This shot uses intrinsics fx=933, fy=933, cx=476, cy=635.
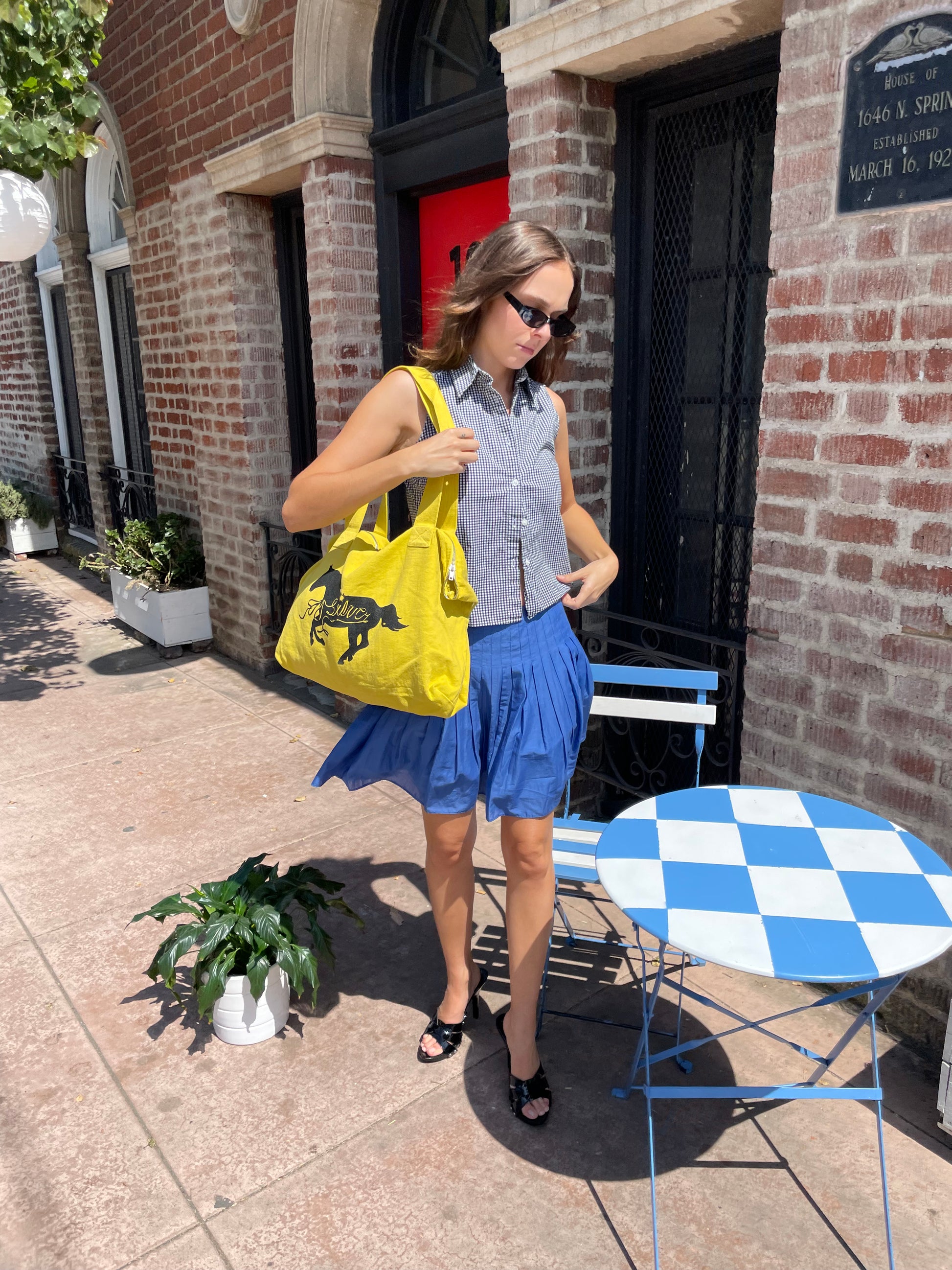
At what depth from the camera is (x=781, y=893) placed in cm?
192

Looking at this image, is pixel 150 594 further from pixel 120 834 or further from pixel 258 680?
pixel 120 834

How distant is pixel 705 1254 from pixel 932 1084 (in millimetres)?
890

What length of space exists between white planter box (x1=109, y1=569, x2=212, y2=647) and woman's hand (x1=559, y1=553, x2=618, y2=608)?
4.56 meters

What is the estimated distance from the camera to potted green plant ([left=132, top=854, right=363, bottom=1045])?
8.58 feet

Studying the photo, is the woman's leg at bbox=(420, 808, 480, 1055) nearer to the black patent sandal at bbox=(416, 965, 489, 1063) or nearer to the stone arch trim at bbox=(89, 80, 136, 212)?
the black patent sandal at bbox=(416, 965, 489, 1063)

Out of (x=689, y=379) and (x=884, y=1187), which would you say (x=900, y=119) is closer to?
(x=689, y=379)

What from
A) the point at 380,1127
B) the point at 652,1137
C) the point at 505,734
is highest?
the point at 505,734

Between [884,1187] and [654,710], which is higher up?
[654,710]

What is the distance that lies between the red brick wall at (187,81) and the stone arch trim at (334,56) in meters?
0.15

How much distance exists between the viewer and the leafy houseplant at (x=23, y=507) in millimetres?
9930

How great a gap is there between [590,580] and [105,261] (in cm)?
737

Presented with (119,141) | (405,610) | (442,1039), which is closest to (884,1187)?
(442,1039)

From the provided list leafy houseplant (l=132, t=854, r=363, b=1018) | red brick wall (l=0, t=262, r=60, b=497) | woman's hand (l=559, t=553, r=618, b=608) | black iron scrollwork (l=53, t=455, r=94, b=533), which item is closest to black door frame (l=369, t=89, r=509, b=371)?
woman's hand (l=559, t=553, r=618, b=608)

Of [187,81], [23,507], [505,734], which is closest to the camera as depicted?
[505,734]
